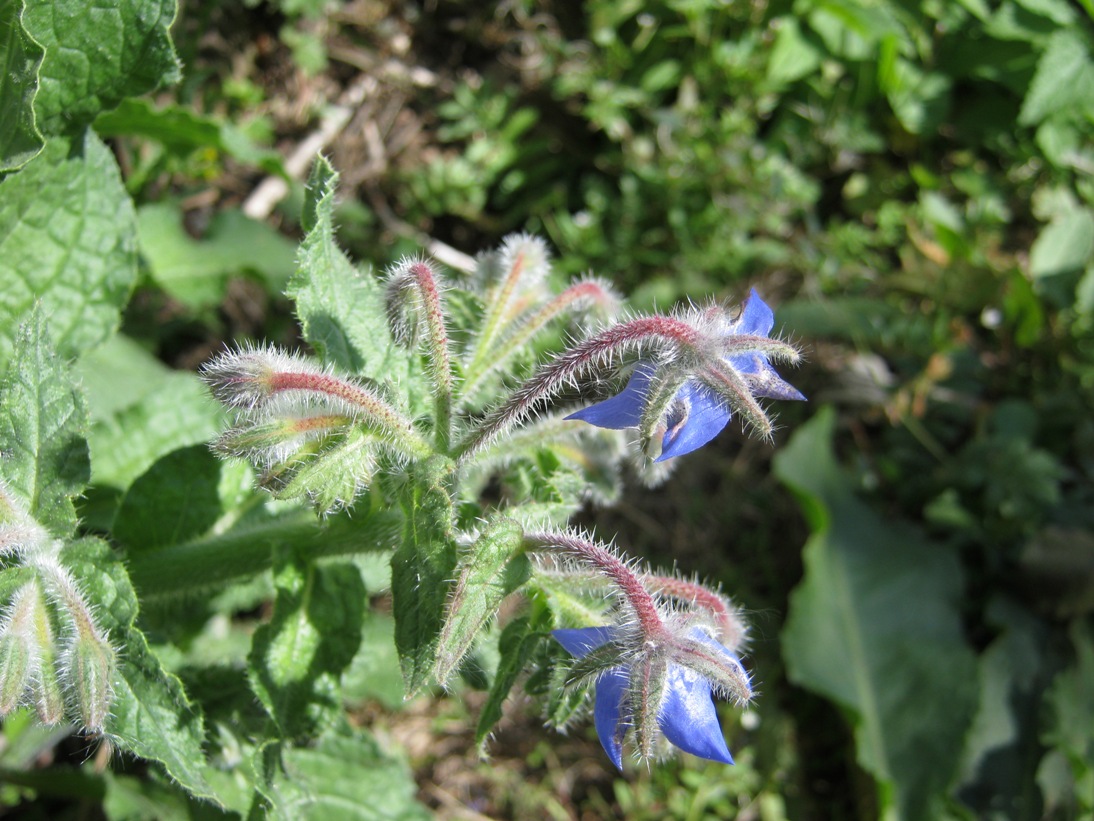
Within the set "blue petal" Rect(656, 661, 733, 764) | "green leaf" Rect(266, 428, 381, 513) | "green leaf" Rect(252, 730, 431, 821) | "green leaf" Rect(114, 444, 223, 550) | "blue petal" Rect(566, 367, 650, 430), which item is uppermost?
"blue petal" Rect(566, 367, 650, 430)

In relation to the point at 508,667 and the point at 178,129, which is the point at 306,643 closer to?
the point at 508,667

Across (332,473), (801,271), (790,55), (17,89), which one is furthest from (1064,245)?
(17,89)

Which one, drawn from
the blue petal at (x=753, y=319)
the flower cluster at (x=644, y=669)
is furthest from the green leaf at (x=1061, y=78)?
the flower cluster at (x=644, y=669)

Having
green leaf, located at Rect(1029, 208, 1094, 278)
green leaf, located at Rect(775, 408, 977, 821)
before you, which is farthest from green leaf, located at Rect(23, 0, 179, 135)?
green leaf, located at Rect(1029, 208, 1094, 278)

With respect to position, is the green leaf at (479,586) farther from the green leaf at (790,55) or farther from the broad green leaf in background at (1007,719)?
the green leaf at (790,55)

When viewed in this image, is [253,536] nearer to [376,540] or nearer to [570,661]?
[376,540]

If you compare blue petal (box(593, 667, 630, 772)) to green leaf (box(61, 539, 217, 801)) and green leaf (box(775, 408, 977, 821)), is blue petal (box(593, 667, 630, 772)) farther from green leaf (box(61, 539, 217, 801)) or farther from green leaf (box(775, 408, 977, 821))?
green leaf (box(775, 408, 977, 821))
